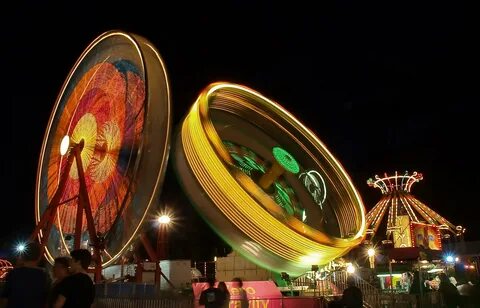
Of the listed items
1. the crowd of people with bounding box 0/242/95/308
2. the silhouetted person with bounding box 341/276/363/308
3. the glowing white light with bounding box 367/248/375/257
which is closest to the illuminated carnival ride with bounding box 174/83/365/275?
the glowing white light with bounding box 367/248/375/257

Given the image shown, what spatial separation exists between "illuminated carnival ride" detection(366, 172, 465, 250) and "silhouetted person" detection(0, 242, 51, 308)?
38.5 meters

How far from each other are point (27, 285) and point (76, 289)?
73cm

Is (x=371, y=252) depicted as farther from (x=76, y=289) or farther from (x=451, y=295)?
(x=76, y=289)

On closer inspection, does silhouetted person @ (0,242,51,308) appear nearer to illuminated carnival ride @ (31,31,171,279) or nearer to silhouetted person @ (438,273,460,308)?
silhouetted person @ (438,273,460,308)

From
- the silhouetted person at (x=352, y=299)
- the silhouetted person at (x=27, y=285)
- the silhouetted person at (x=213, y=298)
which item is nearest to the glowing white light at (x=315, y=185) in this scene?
the silhouetted person at (x=213, y=298)

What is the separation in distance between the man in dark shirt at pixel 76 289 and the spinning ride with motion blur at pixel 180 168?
1381cm

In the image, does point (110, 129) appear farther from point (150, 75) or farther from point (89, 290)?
point (89, 290)

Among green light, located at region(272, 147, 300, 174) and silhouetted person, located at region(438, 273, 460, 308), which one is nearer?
silhouetted person, located at region(438, 273, 460, 308)

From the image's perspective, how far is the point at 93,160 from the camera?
77.2ft

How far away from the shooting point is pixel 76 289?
→ 510 centimetres

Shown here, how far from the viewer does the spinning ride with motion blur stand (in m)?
20.0

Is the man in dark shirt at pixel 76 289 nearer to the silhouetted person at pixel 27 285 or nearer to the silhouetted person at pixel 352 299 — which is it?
the silhouetted person at pixel 27 285

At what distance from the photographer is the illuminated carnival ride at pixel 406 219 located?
4134 centimetres

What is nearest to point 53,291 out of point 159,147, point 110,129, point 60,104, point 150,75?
point 159,147
